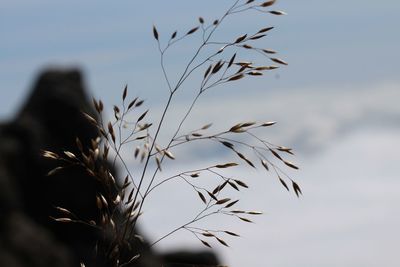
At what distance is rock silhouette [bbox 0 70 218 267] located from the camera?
31.9 m

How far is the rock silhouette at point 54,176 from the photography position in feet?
105

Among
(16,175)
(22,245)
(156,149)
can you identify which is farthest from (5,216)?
(156,149)

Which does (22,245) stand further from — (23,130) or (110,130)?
(110,130)

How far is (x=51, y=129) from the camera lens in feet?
113

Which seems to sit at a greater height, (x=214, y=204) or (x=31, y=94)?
(x=31, y=94)

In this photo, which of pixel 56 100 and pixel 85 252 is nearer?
pixel 85 252

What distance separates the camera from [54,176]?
1308 inches

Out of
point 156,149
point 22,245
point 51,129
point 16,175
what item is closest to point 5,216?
point 22,245

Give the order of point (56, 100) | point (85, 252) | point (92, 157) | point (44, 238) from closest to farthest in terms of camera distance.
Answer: point (92, 157), point (44, 238), point (85, 252), point (56, 100)

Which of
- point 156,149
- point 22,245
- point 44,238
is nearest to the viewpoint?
point 156,149

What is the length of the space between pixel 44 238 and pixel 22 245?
1975 millimetres

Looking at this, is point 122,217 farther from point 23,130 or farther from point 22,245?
point 23,130

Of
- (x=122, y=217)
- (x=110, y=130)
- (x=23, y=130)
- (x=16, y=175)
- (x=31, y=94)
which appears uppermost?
(x=31, y=94)

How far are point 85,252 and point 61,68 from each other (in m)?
8.42
